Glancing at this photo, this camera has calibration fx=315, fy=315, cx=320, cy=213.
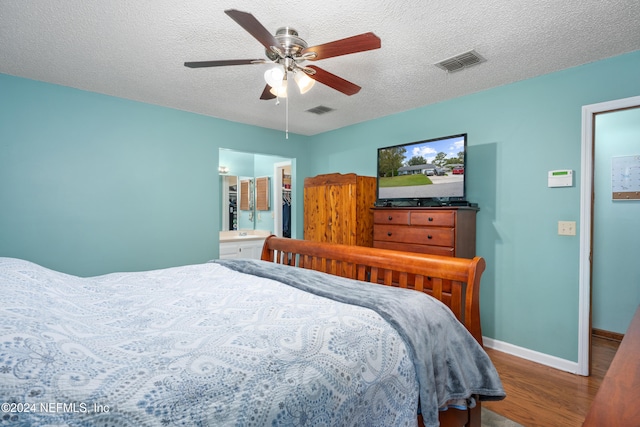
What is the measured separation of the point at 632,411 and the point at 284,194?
5.17 m

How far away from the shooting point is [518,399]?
87.2 inches

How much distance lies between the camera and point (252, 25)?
1.48 metres

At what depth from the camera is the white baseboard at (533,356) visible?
2.59 m

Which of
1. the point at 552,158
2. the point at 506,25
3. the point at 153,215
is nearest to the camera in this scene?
the point at 506,25

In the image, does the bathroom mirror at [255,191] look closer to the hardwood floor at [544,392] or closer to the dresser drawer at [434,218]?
the dresser drawer at [434,218]

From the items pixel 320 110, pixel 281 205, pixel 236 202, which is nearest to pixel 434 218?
pixel 320 110

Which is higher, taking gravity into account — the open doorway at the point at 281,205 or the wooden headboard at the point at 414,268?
the open doorway at the point at 281,205

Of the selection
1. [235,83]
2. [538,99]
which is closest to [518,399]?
[538,99]

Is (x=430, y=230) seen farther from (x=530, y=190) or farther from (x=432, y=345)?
(x=432, y=345)

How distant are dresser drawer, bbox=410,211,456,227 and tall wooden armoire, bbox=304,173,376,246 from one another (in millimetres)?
735

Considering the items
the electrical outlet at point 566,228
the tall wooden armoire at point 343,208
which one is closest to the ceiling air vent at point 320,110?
the tall wooden armoire at point 343,208

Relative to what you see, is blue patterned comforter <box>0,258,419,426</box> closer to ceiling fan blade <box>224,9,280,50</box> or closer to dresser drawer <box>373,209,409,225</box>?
ceiling fan blade <box>224,9,280,50</box>

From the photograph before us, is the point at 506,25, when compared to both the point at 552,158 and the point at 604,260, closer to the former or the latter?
the point at 552,158

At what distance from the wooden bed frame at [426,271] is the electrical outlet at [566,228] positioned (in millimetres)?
1301
